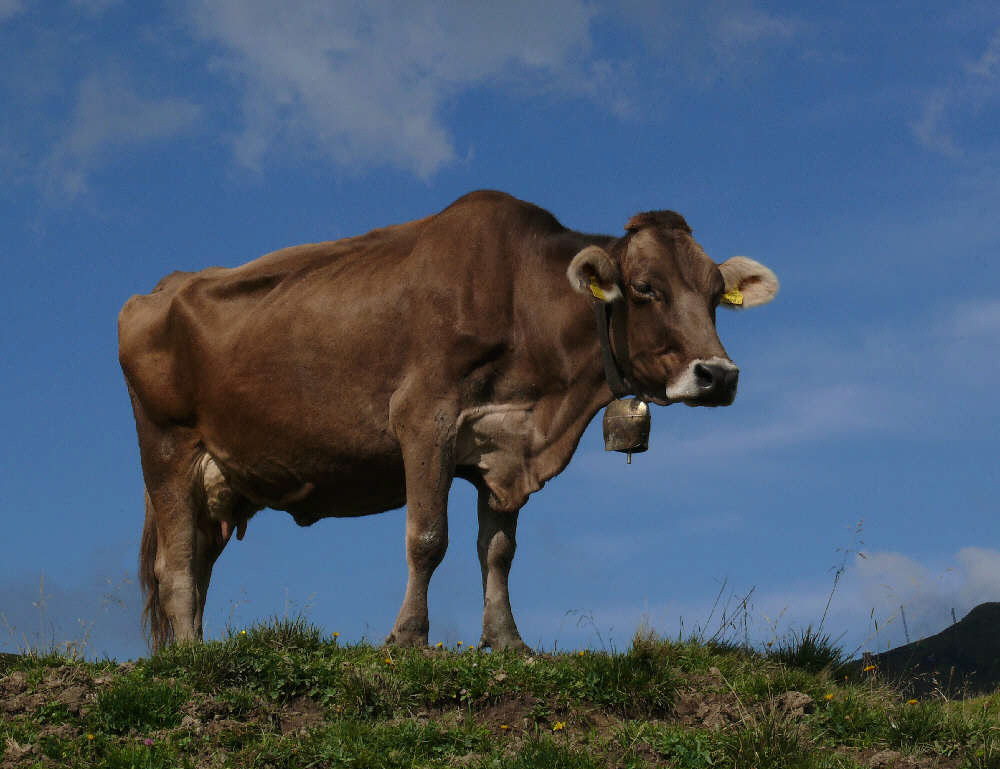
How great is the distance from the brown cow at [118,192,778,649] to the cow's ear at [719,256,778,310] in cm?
1

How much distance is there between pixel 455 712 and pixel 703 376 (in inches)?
126

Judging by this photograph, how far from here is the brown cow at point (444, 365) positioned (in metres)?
9.72

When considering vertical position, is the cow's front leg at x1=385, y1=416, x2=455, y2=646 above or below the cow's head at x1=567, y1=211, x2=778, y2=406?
below

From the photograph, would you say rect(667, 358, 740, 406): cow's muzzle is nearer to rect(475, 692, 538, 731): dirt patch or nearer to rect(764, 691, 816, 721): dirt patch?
rect(764, 691, 816, 721): dirt patch

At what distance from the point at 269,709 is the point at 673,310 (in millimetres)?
4301

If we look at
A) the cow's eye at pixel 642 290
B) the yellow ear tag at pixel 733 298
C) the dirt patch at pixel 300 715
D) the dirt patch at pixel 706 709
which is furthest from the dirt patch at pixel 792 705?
the yellow ear tag at pixel 733 298

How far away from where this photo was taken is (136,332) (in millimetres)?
12617

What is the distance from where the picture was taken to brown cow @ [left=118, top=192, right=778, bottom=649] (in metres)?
9.72

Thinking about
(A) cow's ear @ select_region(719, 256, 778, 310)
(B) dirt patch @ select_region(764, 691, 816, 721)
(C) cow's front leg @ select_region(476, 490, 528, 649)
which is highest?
(A) cow's ear @ select_region(719, 256, 778, 310)

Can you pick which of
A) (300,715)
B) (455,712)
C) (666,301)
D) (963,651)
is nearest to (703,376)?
(666,301)

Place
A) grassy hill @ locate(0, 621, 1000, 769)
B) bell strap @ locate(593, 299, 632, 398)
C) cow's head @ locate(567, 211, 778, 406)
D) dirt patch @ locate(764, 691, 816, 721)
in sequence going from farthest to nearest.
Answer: bell strap @ locate(593, 299, 632, 398) → cow's head @ locate(567, 211, 778, 406) → dirt patch @ locate(764, 691, 816, 721) → grassy hill @ locate(0, 621, 1000, 769)

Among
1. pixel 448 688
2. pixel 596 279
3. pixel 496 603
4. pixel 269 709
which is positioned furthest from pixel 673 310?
pixel 269 709

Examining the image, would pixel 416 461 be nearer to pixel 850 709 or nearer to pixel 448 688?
pixel 448 688

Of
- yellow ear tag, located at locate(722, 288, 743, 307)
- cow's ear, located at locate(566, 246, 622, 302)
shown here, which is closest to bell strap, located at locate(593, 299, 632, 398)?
cow's ear, located at locate(566, 246, 622, 302)
